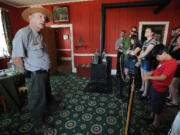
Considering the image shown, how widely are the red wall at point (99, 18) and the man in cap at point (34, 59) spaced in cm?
297

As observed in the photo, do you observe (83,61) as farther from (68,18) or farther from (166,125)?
(166,125)

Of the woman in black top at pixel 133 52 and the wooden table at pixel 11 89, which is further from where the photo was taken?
the woman in black top at pixel 133 52

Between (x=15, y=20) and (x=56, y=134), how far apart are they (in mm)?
5315

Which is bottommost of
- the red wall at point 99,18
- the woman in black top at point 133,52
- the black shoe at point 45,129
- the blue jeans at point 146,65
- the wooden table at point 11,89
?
the black shoe at point 45,129

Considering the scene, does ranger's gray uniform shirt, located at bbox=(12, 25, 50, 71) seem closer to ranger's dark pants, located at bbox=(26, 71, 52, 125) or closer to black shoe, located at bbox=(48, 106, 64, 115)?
ranger's dark pants, located at bbox=(26, 71, 52, 125)

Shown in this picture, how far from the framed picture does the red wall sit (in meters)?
0.18

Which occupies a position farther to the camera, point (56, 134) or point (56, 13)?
point (56, 13)

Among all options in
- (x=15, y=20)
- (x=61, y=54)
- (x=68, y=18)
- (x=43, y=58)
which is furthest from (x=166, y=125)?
(x=61, y=54)

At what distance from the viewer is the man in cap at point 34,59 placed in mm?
1385

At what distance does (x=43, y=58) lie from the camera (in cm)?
157

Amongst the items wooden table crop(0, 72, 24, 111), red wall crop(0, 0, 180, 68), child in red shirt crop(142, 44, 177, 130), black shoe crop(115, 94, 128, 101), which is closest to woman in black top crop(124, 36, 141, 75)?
child in red shirt crop(142, 44, 177, 130)

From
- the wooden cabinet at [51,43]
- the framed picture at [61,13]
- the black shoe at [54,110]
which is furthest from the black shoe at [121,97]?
the framed picture at [61,13]

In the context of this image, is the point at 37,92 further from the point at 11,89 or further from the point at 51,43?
the point at 51,43

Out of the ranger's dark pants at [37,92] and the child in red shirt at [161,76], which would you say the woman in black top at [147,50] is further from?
the ranger's dark pants at [37,92]
